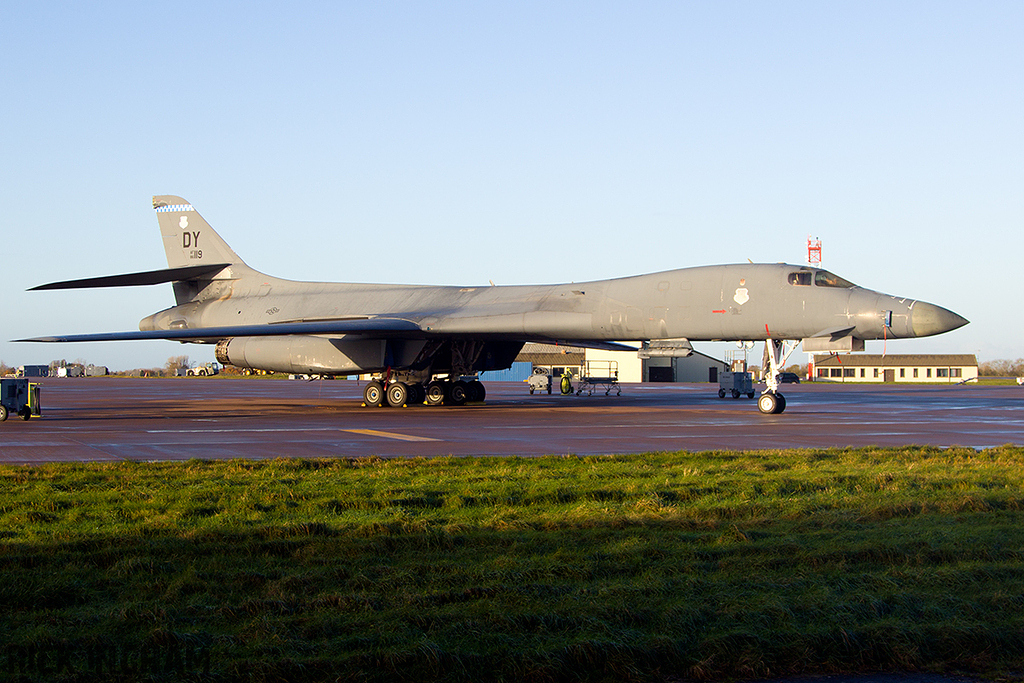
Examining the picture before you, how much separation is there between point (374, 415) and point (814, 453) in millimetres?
10937

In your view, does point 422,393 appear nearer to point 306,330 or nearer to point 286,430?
point 306,330

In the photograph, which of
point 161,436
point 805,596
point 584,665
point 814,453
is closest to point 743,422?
point 814,453

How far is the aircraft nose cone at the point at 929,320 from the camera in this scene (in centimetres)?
1841

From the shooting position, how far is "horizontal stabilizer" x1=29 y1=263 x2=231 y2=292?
24.6 metres

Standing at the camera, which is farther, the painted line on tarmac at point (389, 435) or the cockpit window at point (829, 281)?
the cockpit window at point (829, 281)

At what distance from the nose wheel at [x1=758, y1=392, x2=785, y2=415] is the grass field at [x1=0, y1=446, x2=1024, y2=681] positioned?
38.5 ft

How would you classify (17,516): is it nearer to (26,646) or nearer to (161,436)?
(26,646)

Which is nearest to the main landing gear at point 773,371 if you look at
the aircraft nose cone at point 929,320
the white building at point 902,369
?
the aircraft nose cone at point 929,320

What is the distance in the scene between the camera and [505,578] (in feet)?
14.4

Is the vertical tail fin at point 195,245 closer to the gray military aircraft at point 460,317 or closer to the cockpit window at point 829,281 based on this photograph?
the gray military aircraft at point 460,317

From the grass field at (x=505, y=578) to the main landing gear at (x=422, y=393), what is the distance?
15.6 m

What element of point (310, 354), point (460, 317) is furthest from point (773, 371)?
point (310, 354)

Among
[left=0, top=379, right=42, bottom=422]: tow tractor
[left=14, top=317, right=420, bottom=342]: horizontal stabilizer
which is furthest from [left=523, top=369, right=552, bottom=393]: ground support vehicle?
[left=0, top=379, right=42, bottom=422]: tow tractor

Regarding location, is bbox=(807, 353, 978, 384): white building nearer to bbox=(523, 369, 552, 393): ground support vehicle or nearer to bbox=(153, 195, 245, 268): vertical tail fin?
bbox=(523, 369, 552, 393): ground support vehicle
